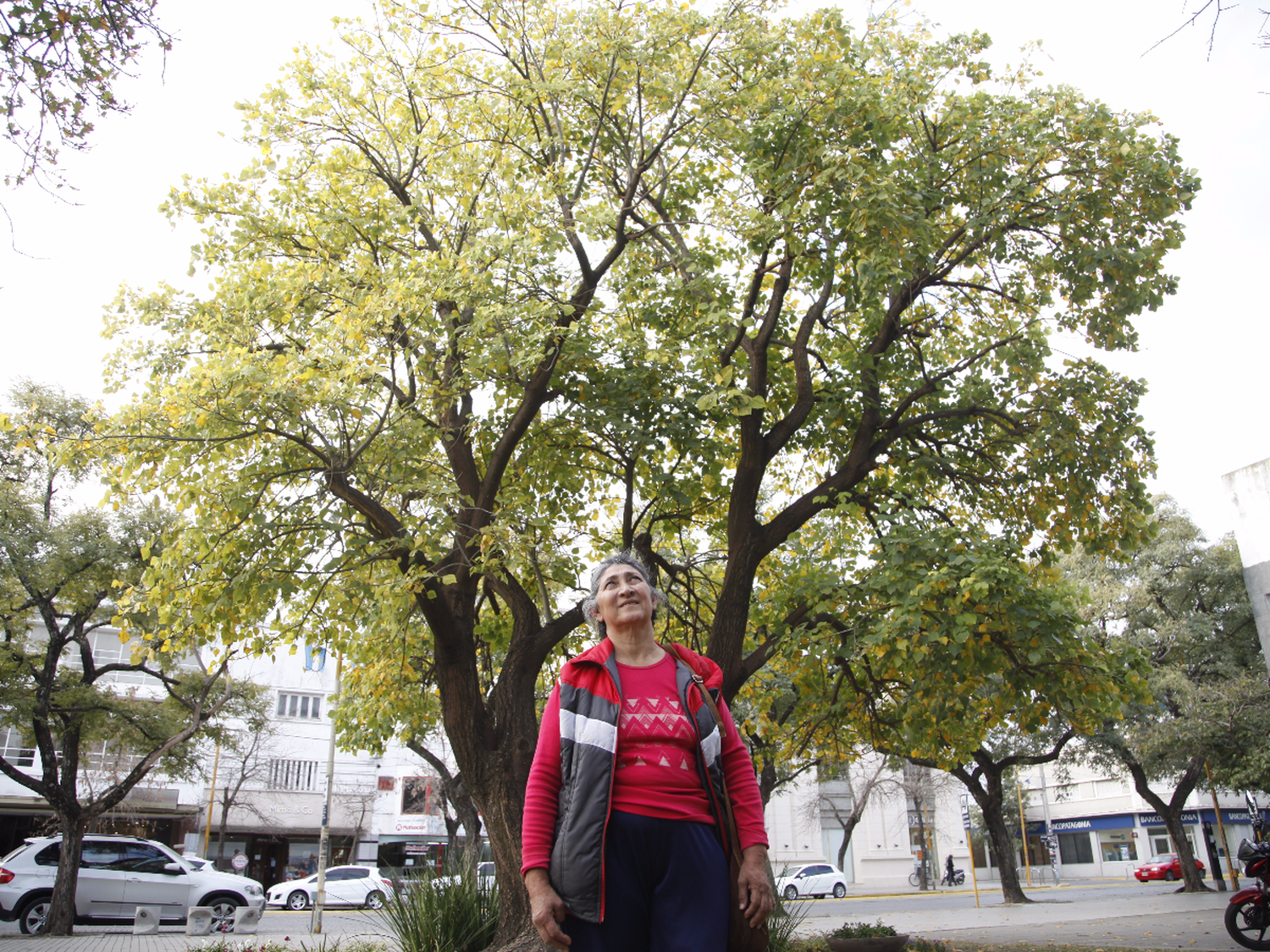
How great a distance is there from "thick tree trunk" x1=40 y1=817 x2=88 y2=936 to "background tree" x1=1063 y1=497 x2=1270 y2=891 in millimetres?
22214

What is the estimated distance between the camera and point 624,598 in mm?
3156

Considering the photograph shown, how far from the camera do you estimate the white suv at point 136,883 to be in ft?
55.2

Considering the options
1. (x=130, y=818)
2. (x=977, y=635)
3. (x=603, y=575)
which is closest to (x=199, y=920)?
(x=977, y=635)

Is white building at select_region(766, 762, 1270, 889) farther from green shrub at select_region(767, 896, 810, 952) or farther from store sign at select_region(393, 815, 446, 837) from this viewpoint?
green shrub at select_region(767, 896, 810, 952)

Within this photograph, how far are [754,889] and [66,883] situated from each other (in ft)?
57.5

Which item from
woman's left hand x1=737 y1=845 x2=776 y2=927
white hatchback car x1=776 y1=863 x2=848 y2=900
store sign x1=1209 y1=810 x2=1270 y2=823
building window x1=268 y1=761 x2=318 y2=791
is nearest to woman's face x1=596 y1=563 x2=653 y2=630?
woman's left hand x1=737 y1=845 x2=776 y2=927

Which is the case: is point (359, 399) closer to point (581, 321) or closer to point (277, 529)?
point (277, 529)

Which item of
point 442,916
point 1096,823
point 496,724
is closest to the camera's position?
point 442,916

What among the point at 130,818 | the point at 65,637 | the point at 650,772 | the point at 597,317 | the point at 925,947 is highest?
the point at 597,317

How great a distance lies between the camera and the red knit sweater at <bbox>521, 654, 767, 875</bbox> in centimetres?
277

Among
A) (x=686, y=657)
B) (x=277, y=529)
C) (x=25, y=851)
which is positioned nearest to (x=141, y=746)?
(x=25, y=851)

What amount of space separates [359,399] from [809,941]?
7.68 meters

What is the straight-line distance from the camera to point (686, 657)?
3.14m

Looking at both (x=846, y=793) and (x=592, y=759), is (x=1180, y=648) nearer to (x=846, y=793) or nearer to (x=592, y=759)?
(x=592, y=759)
